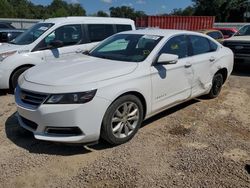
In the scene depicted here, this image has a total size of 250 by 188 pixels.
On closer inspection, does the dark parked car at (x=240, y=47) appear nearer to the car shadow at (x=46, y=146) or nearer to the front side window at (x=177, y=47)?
the front side window at (x=177, y=47)

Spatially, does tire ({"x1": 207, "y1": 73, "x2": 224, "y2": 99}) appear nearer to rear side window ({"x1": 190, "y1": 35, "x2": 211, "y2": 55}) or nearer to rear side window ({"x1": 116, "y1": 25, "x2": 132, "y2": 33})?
rear side window ({"x1": 190, "y1": 35, "x2": 211, "y2": 55})

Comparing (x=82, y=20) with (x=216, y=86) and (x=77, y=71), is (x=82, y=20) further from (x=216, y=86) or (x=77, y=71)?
(x=77, y=71)

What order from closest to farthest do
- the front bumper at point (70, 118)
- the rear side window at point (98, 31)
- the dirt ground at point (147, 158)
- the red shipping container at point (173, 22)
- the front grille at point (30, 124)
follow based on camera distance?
the dirt ground at point (147, 158)
the front bumper at point (70, 118)
the front grille at point (30, 124)
the rear side window at point (98, 31)
the red shipping container at point (173, 22)

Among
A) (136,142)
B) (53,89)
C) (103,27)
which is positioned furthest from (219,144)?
(103,27)

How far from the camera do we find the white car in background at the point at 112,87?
3820mm

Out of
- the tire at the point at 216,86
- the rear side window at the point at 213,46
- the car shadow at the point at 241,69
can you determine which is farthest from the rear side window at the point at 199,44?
the car shadow at the point at 241,69

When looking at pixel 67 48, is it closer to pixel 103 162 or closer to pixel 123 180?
pixel 103 162

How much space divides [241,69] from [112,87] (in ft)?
27.0

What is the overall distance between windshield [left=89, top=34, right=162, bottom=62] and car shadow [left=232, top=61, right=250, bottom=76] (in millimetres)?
5834

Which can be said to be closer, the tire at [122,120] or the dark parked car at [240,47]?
the tire at [122,120]

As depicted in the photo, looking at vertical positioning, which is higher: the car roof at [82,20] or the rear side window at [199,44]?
the car roof at [82,20]

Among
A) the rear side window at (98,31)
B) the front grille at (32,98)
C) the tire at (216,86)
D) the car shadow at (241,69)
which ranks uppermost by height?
the rear side window at (98,31)

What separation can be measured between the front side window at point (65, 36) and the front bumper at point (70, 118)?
3.44 m

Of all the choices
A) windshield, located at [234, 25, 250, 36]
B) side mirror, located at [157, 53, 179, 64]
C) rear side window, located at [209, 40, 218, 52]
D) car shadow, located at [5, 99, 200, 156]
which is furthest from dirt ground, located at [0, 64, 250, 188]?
windshield, located at [234, 25, 250, 36]
